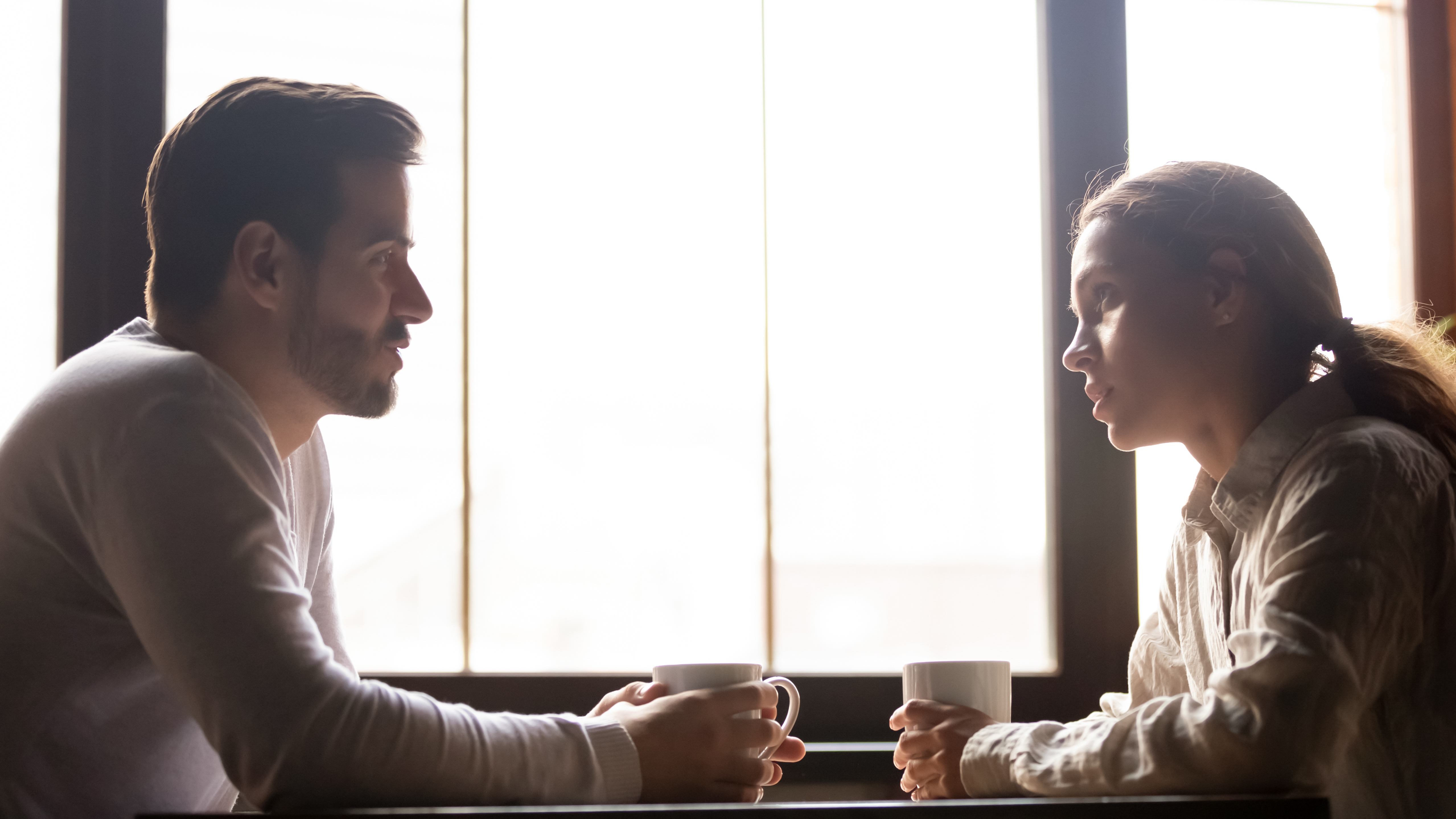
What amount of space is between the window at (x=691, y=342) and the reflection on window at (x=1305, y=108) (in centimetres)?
24

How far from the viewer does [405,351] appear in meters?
1.54

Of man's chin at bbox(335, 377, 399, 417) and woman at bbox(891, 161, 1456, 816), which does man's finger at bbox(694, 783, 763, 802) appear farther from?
man's chin at bbox(335, 377, 399, 417)

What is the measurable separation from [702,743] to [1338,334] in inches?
30.0

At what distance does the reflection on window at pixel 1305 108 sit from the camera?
5.66ft

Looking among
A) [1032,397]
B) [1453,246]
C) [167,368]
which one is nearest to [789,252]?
[1032,397]

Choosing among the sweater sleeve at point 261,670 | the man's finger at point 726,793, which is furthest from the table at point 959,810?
the man's finger at point 726,793


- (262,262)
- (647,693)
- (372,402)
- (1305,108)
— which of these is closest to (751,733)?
(647,693)

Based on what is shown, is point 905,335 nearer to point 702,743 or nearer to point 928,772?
point 928,772

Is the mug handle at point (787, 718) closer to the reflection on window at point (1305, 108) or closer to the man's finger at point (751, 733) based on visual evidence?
the man's finger at point (751, 733)

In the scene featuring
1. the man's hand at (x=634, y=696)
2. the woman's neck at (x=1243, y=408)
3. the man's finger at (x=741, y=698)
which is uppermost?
the woman's neck at (x=1243, y=408)

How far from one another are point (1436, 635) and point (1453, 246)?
1098mm

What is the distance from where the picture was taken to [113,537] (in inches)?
31.6

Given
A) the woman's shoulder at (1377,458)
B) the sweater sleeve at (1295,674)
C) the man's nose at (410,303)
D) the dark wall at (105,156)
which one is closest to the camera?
the sweater sleeve at (1295,674)

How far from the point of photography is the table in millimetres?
666
